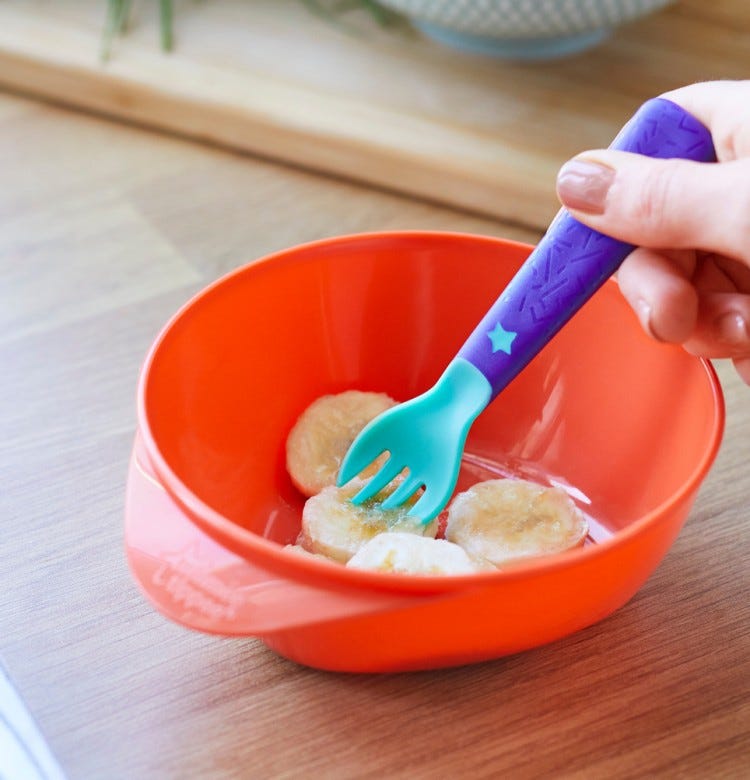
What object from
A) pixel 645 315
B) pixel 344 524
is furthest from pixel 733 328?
pixel 344 524

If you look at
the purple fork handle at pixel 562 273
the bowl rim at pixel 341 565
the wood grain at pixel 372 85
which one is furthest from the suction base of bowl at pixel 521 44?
the bowl rim at pixel 341 565

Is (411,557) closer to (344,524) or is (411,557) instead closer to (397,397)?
(344,524)

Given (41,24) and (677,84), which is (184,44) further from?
(677,84)

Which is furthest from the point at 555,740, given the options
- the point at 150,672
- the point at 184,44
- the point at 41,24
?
the point at 41,24

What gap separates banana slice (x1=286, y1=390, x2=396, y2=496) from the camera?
33.5 inches

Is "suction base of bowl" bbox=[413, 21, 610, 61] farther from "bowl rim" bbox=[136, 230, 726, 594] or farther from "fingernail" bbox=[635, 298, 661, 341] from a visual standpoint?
"bowl rim" bbox=[136, 230, 726, 594]

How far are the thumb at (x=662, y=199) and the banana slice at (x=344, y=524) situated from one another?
0.82 feet

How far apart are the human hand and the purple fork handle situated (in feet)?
0.05

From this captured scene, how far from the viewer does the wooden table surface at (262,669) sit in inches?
25.8

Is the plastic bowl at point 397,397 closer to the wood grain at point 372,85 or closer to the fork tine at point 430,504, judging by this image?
the fork tine at point 430,504

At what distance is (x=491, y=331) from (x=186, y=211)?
57 cm

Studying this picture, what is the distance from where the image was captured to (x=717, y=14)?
4.84 ft

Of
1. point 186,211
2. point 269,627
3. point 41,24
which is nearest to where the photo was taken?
point 269,627

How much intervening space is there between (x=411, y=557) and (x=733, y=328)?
28cm
